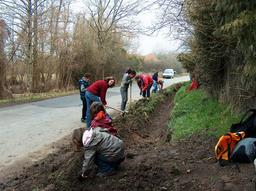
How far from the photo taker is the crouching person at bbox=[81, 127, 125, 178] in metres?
6.95

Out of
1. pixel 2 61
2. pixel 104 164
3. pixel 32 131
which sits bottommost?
pixel 32 131

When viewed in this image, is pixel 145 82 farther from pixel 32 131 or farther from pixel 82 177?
pixel 82 177

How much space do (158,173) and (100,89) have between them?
20.8 feet

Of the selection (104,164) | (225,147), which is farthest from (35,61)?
(225,147)

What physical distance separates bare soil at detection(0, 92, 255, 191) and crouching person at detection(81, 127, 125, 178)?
177mm

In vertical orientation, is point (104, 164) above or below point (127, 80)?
below

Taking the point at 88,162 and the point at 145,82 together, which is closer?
the point at 88,162

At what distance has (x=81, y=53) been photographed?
42562 mm

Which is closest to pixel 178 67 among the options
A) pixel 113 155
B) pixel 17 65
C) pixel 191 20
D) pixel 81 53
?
pixel 81 53

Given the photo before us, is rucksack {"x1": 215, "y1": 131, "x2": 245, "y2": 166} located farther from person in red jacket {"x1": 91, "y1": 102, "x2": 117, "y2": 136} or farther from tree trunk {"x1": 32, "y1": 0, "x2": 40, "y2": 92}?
tree trunk {"x1": 32, "y1": 0, "x2": 40, "y2": 92}

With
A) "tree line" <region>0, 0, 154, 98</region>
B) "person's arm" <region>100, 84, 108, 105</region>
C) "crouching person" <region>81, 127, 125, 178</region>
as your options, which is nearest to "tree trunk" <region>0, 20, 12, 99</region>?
"tree line" <region>0, 0, 154, 98</region>

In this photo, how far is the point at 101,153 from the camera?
7.05 metres

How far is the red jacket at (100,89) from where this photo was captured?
41.8 ft

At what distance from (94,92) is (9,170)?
4.46 metres
